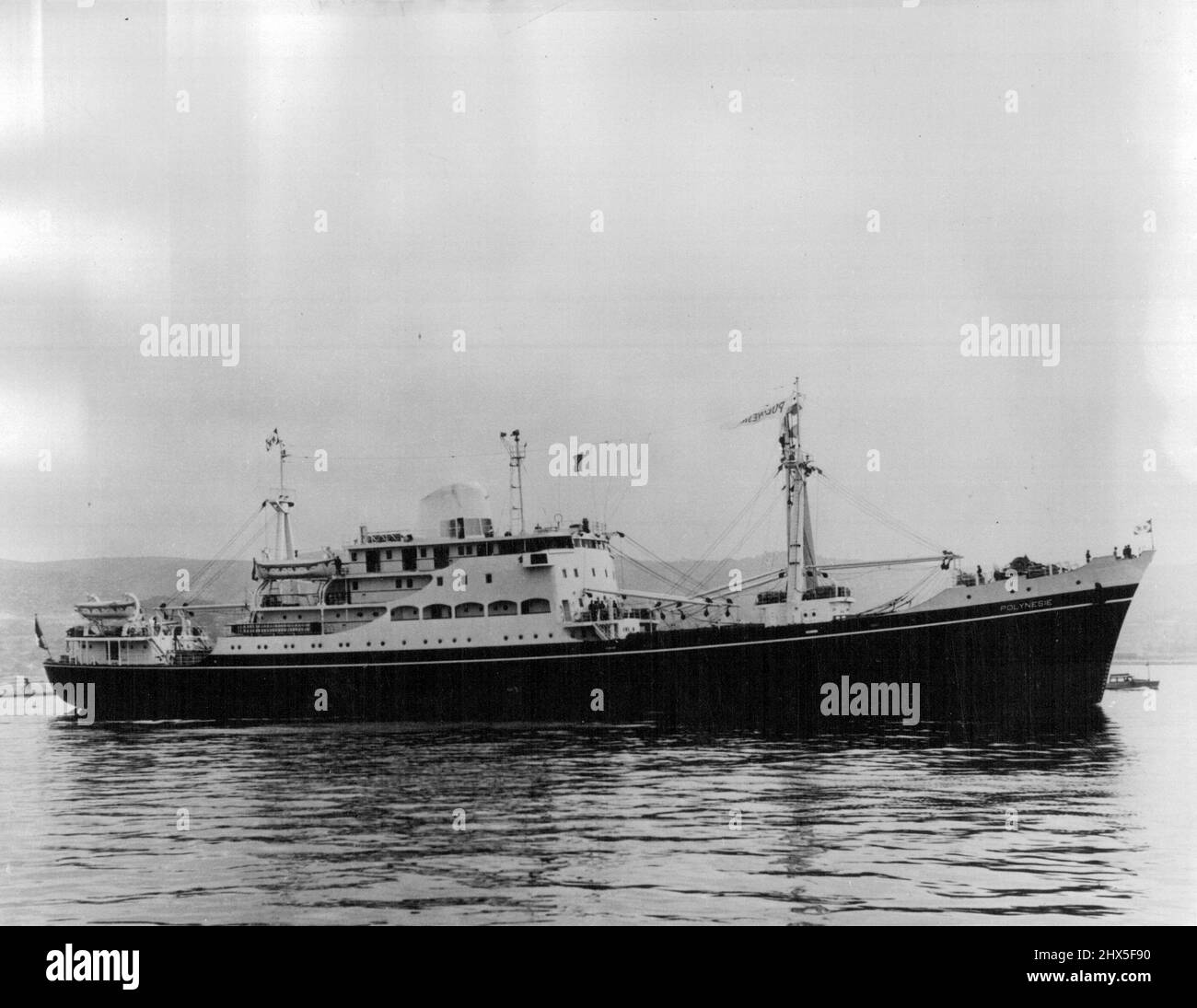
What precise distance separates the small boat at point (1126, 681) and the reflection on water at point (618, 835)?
2.61 meters

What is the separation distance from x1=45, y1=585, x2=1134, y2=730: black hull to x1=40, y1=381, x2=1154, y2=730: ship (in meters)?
0.05

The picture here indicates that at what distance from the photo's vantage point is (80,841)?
47.5 ft

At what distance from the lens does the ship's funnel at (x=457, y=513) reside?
2978 centimetres

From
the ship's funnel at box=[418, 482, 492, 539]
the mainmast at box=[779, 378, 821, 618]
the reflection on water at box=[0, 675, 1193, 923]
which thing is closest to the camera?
the reflection on water at box=[0, 675, 1193, 923]

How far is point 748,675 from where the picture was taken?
27156mm

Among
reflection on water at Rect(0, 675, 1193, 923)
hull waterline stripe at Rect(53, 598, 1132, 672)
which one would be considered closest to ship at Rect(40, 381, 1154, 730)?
hull waterline stripe at Rect(53, 598, 1132, 672)

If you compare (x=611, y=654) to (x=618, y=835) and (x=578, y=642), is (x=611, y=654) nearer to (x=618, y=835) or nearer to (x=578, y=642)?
(x=578, y=642)

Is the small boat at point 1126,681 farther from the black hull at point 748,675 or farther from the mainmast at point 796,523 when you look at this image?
the mainmast at point 796,523

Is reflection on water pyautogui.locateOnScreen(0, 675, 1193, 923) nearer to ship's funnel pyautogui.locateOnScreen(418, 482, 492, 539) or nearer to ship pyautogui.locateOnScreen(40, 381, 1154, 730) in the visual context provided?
ship pyautogui.locateOnScreen(40, 381, 1154, 730)

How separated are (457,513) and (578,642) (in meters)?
4.76

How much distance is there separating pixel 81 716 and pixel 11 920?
2285cm

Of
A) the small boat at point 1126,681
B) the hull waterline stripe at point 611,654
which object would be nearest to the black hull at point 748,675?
the hull waterline stripe at point 611,654

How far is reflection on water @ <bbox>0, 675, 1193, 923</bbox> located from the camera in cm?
1198

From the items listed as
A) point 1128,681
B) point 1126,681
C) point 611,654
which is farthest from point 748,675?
point 1126,681
